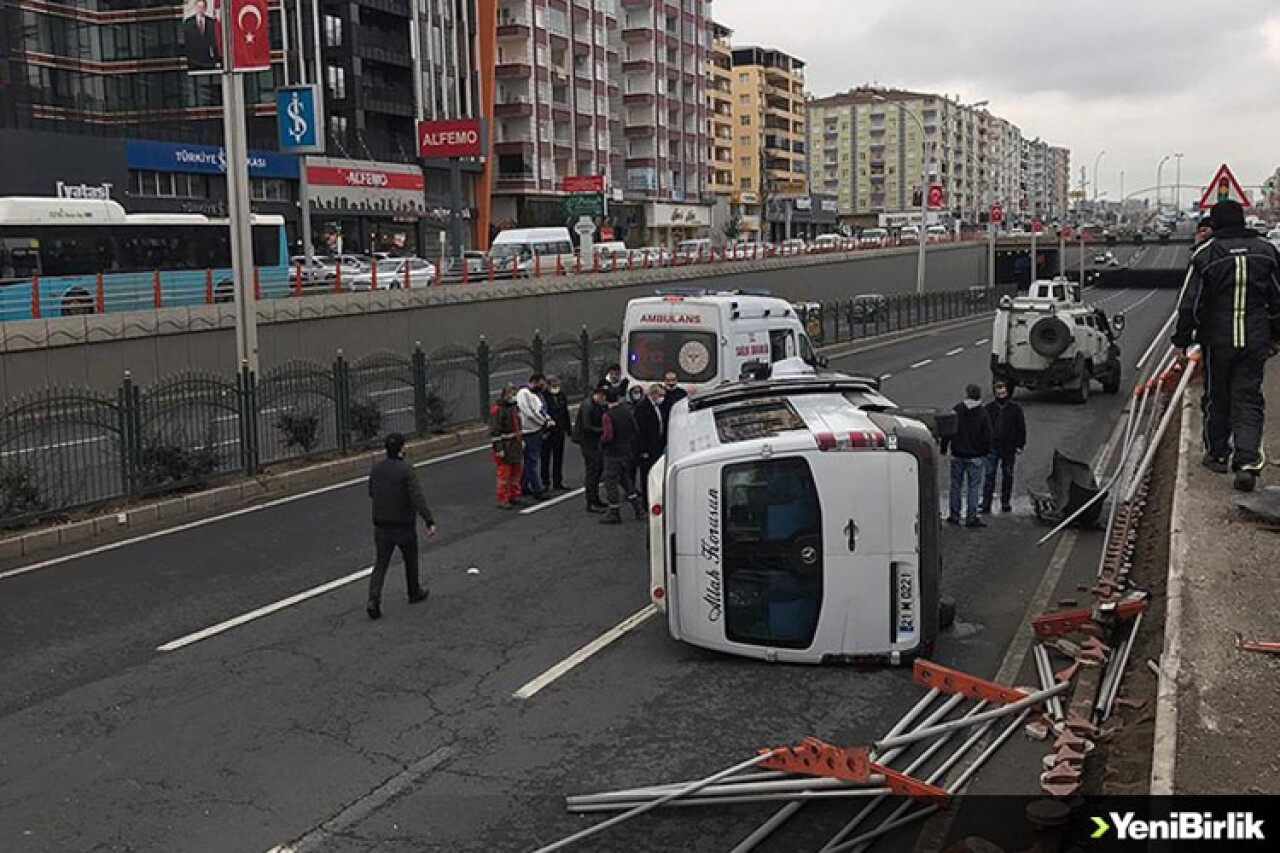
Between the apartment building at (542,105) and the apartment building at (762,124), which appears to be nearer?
the apartment building at (542,105)

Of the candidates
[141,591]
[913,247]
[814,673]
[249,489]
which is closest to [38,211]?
[249,489]

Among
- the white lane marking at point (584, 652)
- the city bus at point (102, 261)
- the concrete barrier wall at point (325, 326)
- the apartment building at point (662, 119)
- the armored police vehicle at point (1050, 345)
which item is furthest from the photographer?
the apartment building at point (662, 119)

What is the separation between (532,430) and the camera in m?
16.2

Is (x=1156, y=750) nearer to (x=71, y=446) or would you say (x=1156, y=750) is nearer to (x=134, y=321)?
(x=71, y=446)

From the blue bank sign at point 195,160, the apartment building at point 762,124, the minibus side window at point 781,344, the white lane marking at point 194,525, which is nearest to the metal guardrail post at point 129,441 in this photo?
the white lane marking at point 194,525

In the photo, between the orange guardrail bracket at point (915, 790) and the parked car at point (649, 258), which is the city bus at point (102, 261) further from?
the orange guardrail bracket at point (915, 790)

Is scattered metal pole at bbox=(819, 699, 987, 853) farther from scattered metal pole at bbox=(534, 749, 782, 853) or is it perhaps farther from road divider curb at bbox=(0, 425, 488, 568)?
road divider curb at bbox=(0, 425, 488, 568)

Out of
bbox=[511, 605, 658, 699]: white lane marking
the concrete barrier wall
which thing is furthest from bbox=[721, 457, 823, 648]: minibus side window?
the concrete barrier wall

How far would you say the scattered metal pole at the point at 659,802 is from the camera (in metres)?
6.19

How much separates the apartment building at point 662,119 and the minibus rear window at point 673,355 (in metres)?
75.8

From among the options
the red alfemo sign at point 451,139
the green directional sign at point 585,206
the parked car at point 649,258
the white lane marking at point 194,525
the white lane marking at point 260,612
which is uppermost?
the red alfemo sign at point 451,139

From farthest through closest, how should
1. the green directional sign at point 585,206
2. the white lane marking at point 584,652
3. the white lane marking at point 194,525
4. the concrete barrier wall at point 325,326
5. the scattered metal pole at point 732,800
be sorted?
the green directional sign at point 585,206 → the concrete barrier wall at point 325,326 → the white lane marking at point 194,525 → the white lane marking at point 584,652 → the scattered metal pole at point 732,800

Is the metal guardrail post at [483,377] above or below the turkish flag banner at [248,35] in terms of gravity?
below

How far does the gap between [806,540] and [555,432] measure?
8.55 m
